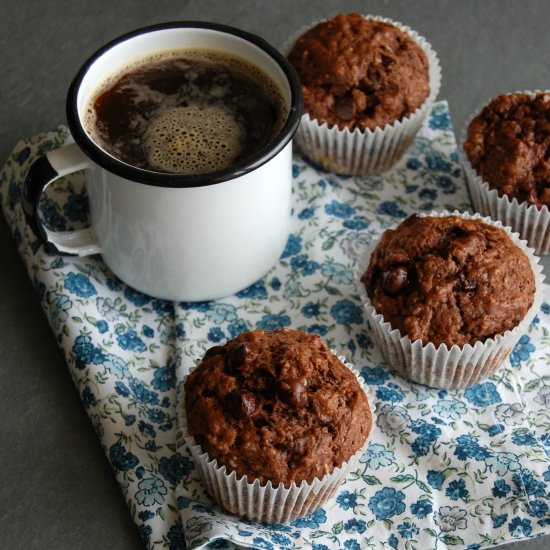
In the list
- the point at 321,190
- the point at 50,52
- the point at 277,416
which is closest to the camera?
the point at 277,416

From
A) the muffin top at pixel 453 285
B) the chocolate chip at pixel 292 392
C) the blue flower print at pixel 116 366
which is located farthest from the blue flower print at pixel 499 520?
the blue flower print at pixel 116 366

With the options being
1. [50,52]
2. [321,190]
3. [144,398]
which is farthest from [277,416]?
[50,52]

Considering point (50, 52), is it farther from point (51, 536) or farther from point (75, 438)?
point (51, 536)

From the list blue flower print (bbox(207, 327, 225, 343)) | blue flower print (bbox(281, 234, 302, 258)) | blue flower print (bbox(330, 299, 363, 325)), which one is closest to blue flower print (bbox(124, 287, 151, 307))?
blue flower print (bbox(207, 327, 225, 343))

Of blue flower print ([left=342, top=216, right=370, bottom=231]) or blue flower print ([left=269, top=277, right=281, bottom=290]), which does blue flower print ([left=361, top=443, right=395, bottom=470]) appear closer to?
blue flower print ([left=269, top=277, right=281, bottom=290])

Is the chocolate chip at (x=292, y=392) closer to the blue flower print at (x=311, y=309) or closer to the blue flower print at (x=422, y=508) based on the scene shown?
the blue flower print at (x=422, y=508)

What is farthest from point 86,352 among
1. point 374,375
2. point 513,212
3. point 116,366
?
point 513,212

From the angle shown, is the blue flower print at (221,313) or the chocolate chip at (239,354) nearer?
the chocolate chip at (239,354)
